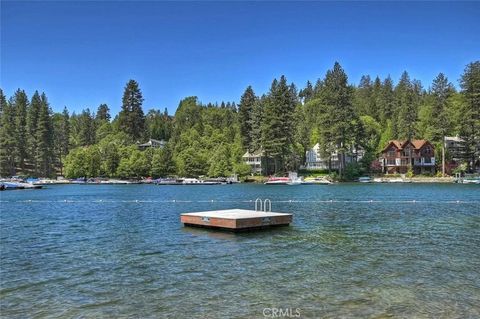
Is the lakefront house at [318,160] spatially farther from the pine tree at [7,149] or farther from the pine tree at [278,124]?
the pine tree at [7,149]

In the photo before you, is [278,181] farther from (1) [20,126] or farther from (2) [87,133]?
(2) [87,133]

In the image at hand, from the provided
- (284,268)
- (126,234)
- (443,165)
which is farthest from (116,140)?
(284,268)

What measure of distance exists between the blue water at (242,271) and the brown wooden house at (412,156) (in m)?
92.5

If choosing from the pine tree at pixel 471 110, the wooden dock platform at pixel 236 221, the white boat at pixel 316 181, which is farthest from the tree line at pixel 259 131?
the wooden dock platform at pixel 236 221

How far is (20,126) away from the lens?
144125mm

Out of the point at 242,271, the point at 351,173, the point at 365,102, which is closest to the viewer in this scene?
the point at 242,271

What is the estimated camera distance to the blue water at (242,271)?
1279 centimetres

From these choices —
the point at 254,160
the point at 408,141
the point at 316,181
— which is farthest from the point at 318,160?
the point at 316,181

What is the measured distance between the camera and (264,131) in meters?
118

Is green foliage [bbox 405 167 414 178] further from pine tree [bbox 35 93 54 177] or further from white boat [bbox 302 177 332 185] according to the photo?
pine tree [bbox 35 93 54 177]

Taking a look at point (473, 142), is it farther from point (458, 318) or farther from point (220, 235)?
point (458, 318)

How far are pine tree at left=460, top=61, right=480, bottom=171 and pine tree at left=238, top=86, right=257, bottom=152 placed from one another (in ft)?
181

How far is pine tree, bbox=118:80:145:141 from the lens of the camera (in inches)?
6162

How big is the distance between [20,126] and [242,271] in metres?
145
